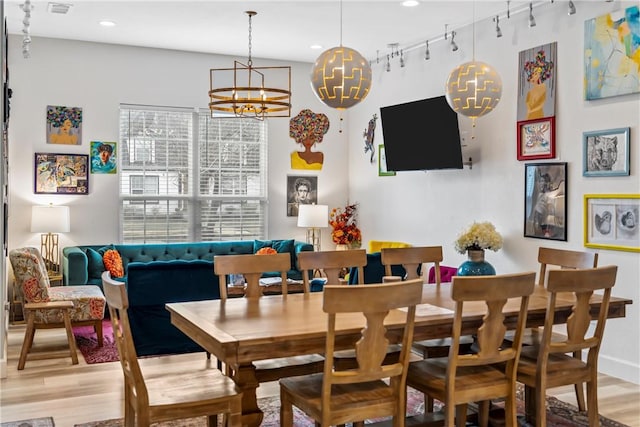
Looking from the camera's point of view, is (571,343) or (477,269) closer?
(571,343)

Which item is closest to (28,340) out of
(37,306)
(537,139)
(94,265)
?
(37,306)

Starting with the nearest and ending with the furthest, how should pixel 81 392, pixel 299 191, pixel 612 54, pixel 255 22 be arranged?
pixel 81 392 < pixel 612 54 < pixel 255 22 < pixel 299 191

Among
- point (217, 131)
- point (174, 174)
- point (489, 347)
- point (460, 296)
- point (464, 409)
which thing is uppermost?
point (217, 131)

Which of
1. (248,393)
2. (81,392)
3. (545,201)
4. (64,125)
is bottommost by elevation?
(81,392)

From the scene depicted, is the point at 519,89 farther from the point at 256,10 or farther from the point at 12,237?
the point at 12,237

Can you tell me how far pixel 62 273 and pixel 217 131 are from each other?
2.51 m

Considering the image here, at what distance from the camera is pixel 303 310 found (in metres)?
3.29

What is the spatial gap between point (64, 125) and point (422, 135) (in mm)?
3960

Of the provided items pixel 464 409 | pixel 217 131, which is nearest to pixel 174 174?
pixel 217 131

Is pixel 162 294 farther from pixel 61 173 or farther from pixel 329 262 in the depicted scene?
pixel 61 173

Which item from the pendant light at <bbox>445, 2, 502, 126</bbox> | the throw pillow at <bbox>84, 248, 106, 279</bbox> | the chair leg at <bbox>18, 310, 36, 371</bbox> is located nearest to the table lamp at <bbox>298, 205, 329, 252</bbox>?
the throw pillow at <bbox>84, 248, 106, 279</bbox>

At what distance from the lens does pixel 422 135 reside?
6.86 metres

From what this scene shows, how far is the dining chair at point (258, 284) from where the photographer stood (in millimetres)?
3410

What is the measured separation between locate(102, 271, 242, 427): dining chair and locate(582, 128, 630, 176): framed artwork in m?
3.43
